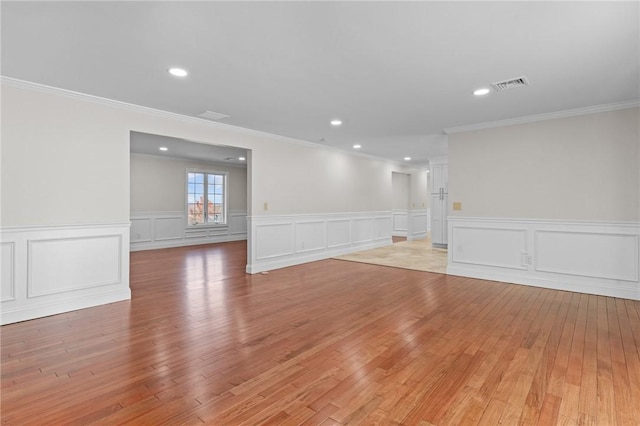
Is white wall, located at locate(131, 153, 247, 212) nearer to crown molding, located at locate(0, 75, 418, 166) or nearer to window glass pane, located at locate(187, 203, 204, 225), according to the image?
window glass pane, located at locate(187, 203, 204, 225)

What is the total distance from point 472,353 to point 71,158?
4.61 m

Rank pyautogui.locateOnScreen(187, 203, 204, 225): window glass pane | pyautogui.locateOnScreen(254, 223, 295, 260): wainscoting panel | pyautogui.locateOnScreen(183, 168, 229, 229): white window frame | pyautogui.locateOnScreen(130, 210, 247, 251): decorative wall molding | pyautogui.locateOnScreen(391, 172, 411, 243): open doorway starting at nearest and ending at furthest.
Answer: pyautogui.locateOnScreen(254, 223, 295, 260): wainscoting panel → pyautogui.locateOnScreen(130, 210, 247, 251): decorative wall molding → pyautogui.locateOnScreen(183, 168, 229, 229): white window frame → pyautogui.locateOnScreen(187, 203, 204, 225): window glass pane → pyautogui.locateOnScreen(391, 172, 411, 243): open doorway

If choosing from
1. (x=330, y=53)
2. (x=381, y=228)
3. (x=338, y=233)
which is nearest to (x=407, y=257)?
(x=338, y=233)

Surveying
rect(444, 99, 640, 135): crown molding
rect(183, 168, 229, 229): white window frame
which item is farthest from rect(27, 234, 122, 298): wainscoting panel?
rect(183, 168, 229, 229): white window frame

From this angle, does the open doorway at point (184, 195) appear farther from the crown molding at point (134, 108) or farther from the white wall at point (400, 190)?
the white wall at point (400, 190)

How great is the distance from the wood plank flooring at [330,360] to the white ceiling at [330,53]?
2.50 m

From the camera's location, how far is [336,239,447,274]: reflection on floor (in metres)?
6.41

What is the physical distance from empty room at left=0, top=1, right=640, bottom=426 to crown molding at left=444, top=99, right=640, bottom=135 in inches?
1.7

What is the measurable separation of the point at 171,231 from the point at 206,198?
1.49 meters

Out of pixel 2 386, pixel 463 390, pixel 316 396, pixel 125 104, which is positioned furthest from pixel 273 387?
pixel 125 104

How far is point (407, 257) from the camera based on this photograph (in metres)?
7.45

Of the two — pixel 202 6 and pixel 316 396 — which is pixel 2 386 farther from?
pixel 202 6

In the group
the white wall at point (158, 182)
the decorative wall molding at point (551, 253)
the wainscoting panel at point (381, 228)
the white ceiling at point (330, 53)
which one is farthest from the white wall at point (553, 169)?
the white wall at point (158, 182)

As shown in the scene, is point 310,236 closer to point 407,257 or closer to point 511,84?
point 407,257
